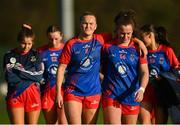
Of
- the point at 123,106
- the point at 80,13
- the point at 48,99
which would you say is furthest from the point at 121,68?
the point at 80,13

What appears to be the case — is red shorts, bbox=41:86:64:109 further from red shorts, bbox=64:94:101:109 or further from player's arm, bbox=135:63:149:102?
player's arm, bbox=135:63:149:102

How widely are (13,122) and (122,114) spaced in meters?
2.03

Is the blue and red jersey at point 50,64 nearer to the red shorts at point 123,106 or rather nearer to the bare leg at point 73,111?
the bare leg at point 73,111

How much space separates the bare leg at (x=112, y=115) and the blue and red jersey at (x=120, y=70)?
0.51ft

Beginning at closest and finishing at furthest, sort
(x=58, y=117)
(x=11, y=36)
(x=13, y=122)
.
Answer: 1. (x=13, y=122)
2. (x=58, y=117)
3. (x=11, y=36)

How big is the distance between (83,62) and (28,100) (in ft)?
5.55

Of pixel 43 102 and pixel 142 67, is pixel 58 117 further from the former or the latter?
pixel 142 67

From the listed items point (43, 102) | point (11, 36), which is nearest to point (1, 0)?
point (11, 36)

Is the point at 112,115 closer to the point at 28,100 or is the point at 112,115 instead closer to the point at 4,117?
the point at 28,100

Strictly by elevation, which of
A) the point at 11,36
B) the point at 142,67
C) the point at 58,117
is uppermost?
the point at 142,67

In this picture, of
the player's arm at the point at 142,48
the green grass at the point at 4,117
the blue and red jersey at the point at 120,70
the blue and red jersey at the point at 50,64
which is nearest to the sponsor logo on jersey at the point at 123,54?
the blue and red jersey at the point at 120,70

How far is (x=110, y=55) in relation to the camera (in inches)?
537

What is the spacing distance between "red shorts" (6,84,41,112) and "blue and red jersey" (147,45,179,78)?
1.79 m

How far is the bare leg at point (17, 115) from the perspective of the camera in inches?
584
